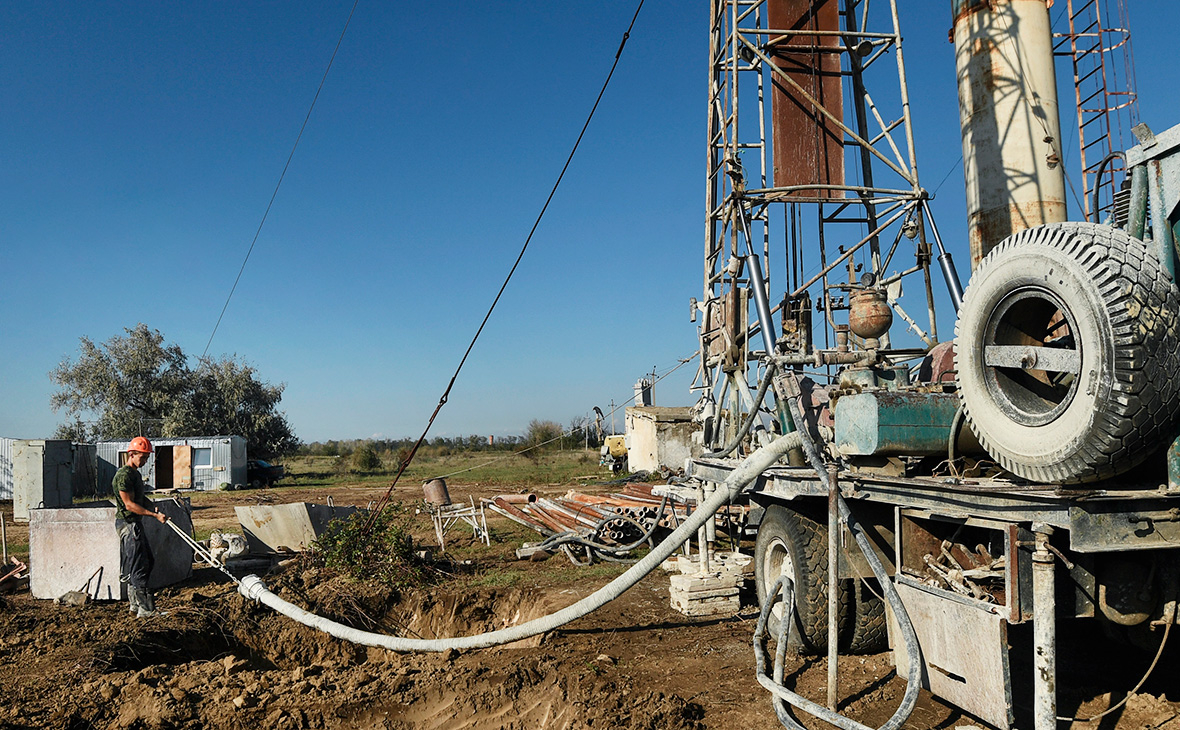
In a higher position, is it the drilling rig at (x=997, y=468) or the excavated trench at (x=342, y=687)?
the drilling rig at (x=997, y=468)

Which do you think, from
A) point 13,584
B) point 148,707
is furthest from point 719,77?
point 13,584

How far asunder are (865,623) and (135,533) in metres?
7.57

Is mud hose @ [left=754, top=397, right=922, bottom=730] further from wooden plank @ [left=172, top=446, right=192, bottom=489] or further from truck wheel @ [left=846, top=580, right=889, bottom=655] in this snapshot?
wooden plank @ [left=172, top=446, right=192, bottom=489]

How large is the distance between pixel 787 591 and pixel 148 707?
15.2 feet

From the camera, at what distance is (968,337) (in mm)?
4180

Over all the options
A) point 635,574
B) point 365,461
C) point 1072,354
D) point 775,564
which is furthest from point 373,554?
point 365,461

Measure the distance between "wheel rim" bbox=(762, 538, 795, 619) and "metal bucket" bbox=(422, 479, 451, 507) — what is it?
30.5ft

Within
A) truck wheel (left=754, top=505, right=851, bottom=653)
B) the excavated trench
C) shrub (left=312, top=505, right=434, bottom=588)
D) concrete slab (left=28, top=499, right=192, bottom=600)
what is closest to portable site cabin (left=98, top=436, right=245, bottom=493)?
concrete slab (left=28, top=499, right=192, bottom=600)

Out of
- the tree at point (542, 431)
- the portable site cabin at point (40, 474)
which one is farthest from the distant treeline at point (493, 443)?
the portable site cabin at point (40, 474)

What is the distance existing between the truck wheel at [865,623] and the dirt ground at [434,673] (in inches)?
4.9

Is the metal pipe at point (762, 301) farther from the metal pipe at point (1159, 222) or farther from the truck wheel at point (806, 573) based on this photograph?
the metal pipe at point (1159, 222)

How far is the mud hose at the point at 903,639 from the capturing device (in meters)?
4.21

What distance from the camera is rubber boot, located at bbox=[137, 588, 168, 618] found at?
8.41 metres

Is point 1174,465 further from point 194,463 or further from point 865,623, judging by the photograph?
point 194,463
